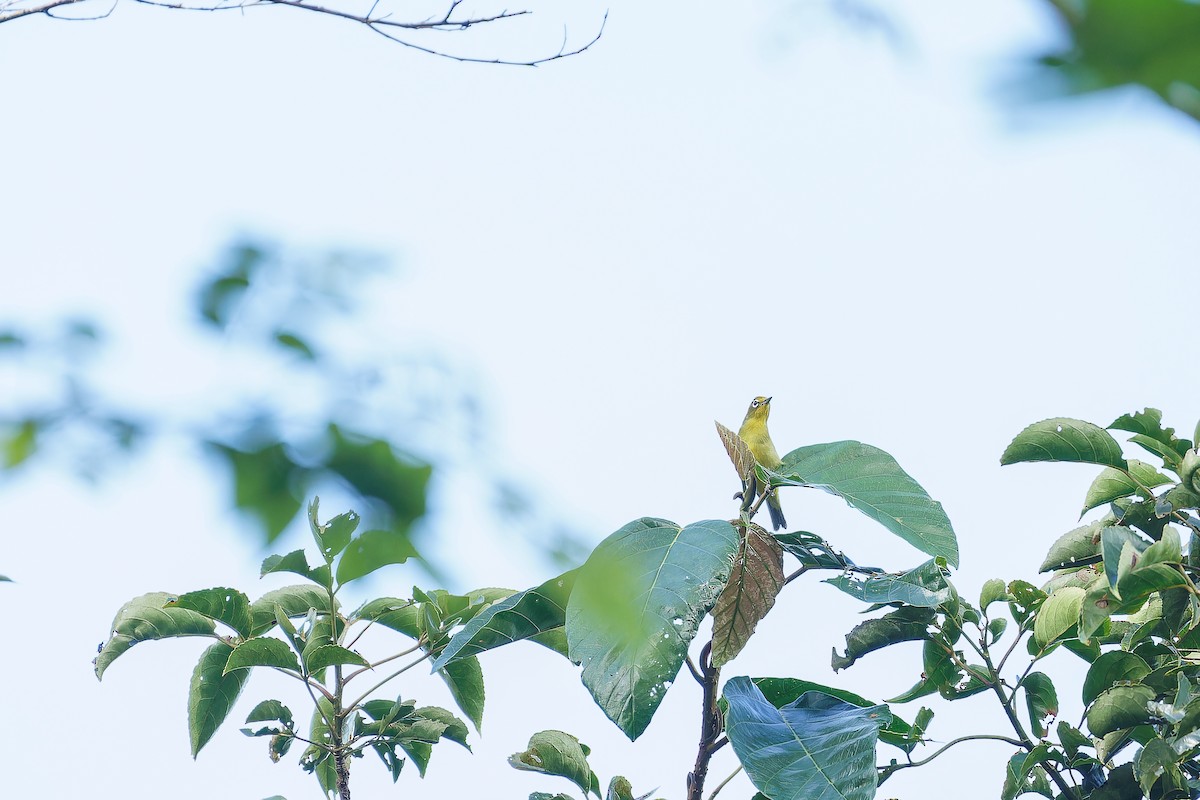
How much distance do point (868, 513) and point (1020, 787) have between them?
0.53 meters

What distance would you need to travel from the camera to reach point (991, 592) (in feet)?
5.98

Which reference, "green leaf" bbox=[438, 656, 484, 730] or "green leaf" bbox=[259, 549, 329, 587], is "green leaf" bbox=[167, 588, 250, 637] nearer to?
"green leaf" bbox=[259, 549, 329, 587]

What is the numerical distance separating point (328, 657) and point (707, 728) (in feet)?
2.05

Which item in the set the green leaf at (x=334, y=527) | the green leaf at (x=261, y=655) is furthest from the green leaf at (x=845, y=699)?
the green leaf at (x=334, y=527)

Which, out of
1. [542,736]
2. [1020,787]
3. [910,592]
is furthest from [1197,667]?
[542,736]

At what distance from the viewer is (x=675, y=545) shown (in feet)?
4.85

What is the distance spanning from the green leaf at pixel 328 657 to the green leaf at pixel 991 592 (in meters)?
1.06

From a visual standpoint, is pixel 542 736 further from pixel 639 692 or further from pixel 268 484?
pixel 268 484

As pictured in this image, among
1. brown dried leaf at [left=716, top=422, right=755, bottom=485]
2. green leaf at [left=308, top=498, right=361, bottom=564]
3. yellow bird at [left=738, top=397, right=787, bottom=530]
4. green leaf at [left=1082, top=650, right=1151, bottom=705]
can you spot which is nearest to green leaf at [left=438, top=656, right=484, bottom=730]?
brown dried leaf at [left=716, top=422, right=755, bottom=485]

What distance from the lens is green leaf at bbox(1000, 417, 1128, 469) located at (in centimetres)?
182

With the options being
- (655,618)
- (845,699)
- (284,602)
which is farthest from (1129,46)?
(284,602)

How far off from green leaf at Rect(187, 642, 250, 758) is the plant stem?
809 millimetres

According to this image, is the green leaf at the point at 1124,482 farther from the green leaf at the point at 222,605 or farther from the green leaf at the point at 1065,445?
the green leaf at the point at 222,605

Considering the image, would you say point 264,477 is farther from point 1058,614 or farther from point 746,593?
point 1058,614
